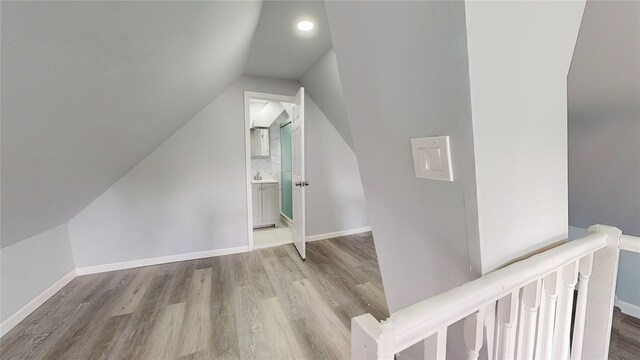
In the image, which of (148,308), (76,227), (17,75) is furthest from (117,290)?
(17,75)

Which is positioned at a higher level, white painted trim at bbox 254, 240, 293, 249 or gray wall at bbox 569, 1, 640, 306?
gray wall at bbox 569, 1, 640, 306

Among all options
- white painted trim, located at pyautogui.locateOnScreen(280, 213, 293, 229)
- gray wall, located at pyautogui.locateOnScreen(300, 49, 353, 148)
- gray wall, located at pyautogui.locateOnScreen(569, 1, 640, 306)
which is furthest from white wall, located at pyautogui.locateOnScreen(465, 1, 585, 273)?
white painted trim, located at pyautogui.locateOnScreen(280, 213, 293, 229)

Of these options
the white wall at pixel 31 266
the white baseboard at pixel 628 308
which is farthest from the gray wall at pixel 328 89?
the white wall at pixel 31 266

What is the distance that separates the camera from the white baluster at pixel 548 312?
676 mm

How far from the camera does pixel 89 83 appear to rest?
107 centimetres

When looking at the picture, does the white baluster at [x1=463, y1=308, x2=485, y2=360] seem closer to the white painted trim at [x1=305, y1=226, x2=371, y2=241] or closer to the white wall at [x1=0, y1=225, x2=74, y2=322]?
the white wall at [x1=0, y1=225, x2=74, y2=322]

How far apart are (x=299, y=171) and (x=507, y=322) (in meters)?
2.56

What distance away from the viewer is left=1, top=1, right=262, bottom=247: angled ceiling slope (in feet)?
2.55

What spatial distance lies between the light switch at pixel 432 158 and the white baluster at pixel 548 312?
41 cm

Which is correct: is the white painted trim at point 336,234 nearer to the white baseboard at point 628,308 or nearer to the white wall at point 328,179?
the white wall at point 328,179

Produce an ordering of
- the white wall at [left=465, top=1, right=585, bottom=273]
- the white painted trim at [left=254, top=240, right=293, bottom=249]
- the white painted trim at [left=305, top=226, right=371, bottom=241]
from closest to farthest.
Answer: the white wall at [left=465, top=1, right=585, bottom=273], the white painted trim at [left=254, top=240, right=293, bottom=249], the white painted trim at [left=305, top=226, right=371, bottom=241]

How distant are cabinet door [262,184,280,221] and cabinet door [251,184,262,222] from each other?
51 millimetres

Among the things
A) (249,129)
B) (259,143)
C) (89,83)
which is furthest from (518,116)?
(259,143)

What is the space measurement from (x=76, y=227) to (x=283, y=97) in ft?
8.55
